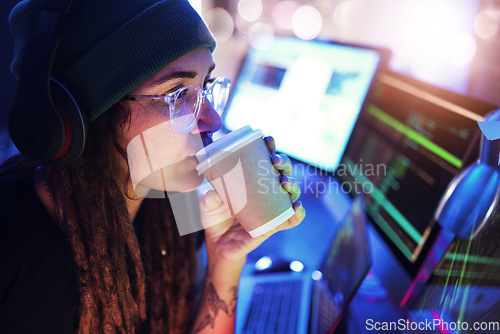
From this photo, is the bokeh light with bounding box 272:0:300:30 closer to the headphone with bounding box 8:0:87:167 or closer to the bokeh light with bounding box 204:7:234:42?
the bokeh light with bounding box 204:7:234:42

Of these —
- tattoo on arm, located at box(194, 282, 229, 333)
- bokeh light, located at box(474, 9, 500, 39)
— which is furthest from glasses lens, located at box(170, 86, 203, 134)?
bokeh light, located at box(474, 9, 500, 39)

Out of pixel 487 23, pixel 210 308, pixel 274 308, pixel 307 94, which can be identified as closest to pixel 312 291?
pixel 274 308

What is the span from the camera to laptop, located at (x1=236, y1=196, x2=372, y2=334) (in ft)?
2.24

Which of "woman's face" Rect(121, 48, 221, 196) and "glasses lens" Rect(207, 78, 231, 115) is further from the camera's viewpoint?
"glasses lens" Rect(207, 78, 231, 115)

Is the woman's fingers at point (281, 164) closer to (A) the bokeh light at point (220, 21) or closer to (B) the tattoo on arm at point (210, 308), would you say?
(B) the tattoo on arm at point (210, 308)

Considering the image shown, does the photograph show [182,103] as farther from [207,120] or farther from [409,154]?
[409,154]

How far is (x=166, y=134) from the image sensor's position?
681 mm

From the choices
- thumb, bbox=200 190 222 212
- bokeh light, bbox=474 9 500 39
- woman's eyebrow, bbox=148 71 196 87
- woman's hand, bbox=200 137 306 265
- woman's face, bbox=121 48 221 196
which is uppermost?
bokeh light, bbox=474 9 500 39

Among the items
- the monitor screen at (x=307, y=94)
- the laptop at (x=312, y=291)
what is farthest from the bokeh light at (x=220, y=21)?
the laptop at (x=312, y=291)

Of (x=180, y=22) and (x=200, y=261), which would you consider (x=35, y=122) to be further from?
(x=200, y=261)

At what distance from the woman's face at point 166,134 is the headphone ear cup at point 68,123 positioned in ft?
0.41

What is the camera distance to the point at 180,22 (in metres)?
0.63

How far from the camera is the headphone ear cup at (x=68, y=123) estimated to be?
0.53 m

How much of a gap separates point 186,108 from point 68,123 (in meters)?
0.24
